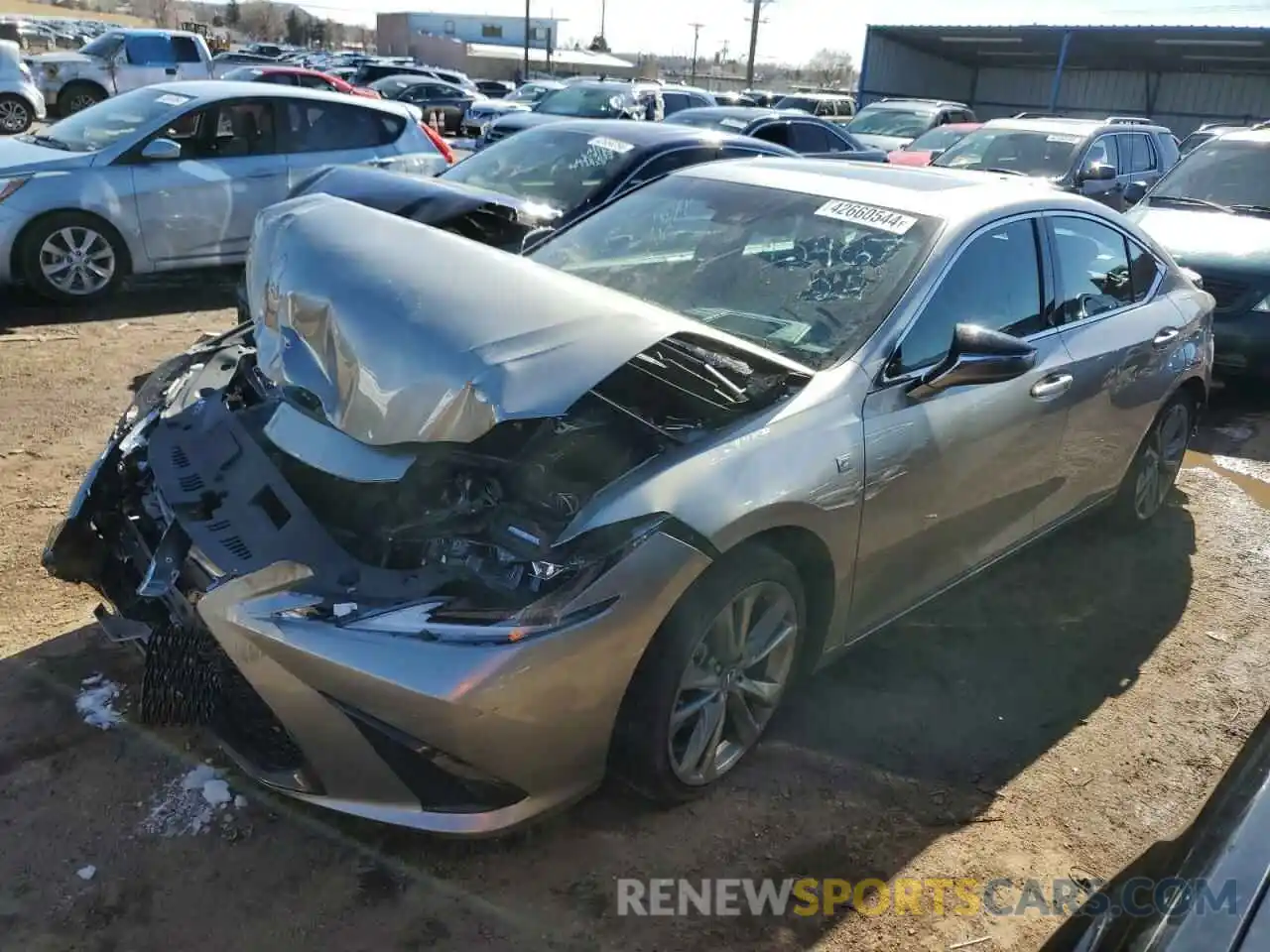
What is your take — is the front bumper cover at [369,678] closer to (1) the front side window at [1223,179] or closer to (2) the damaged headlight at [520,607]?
Answer: (2) the damaged headlight at [520,607]

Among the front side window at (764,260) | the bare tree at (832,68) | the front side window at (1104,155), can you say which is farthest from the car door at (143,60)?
the bare tree at (832,68)

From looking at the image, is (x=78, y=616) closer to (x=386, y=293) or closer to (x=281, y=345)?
(x=281, y=345)

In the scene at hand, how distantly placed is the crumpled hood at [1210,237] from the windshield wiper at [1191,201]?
0.07 meters

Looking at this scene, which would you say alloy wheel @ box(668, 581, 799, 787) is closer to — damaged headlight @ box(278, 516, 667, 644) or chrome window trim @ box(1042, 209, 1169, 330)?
damaged headlight @ box(278, 516, 667, 644)

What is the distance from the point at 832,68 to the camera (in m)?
102

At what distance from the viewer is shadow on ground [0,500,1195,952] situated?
2338mm

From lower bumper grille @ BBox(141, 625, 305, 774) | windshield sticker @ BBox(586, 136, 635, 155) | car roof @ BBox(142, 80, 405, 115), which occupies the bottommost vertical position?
lower bumper grille @ BBox(141, 625, 305, 774)

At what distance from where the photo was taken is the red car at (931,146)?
11977 mm

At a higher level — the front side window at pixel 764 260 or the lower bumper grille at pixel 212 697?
the front side window at pixel 764 260

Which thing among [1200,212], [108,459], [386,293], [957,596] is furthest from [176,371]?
[1200,212]

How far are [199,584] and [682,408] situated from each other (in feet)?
4.36

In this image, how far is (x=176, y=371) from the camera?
3.63 metres

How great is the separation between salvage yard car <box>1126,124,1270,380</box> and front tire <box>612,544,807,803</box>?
5.30 metres

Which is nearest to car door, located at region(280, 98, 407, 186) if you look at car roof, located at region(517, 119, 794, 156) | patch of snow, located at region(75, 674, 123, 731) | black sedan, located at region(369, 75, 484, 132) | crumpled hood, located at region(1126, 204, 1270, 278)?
car roof, located at region(517, 119, 794, 156)
